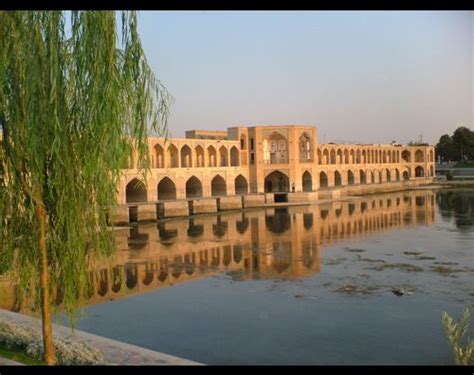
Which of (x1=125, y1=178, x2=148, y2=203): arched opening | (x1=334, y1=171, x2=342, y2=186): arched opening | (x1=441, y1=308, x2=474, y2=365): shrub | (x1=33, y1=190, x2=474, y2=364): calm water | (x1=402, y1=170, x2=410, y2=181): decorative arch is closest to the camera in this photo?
(x1=441, y1=308, x2=474, y2=365): shrub

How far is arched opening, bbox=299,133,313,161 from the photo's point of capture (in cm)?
2938

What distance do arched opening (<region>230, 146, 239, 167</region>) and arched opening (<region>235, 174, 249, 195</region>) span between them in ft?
2.25

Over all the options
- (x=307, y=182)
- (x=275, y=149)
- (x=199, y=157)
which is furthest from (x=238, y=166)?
(x=307, y=182)

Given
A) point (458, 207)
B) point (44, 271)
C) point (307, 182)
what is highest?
point (307, 182)

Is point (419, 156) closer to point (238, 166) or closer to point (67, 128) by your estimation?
point (238, 166)

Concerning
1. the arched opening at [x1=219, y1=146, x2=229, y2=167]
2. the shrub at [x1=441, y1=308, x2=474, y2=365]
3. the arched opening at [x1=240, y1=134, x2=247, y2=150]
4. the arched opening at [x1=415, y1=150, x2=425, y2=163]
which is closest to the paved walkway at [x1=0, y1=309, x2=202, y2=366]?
the shrub at [x1=441, y1=308, x2=474, y2=365]

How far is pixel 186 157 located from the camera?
25.3 m

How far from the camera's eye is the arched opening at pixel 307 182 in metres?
29.9

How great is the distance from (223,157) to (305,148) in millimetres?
5671

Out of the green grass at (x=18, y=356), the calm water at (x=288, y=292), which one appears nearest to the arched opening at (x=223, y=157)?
the calm water at (x=288, y=292)

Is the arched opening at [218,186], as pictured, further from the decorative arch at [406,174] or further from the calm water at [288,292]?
the decorative arch at [406,174]

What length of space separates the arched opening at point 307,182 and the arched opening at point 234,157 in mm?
4650

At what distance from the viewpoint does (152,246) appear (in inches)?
582

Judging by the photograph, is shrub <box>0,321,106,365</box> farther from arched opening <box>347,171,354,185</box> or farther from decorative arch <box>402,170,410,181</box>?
decorative arch <box>402,170,410,181</box>
